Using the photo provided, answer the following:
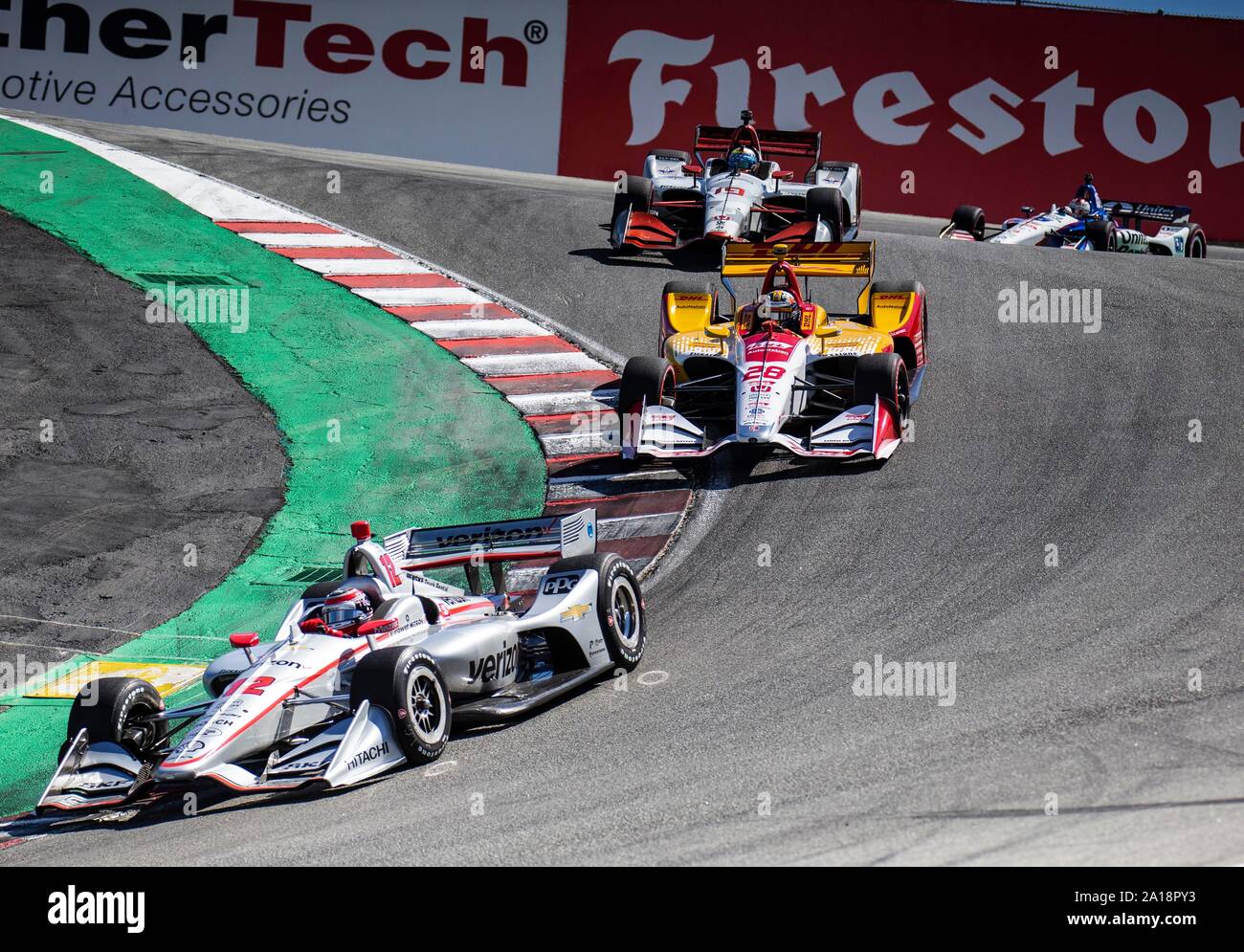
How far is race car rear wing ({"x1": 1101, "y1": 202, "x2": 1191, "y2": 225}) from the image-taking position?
21766mm

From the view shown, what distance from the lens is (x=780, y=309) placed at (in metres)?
13.3

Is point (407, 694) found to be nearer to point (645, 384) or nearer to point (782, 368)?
point (645, 384)

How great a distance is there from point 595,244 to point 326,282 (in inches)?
146

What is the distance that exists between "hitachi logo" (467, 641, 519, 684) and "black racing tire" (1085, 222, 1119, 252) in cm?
1493

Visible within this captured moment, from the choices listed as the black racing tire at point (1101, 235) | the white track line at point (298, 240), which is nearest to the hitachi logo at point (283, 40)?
the white track line at point (298, 240)

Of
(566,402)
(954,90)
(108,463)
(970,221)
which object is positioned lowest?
(108,463)

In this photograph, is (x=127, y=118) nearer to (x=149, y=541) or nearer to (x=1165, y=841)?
(x=149, y=541)

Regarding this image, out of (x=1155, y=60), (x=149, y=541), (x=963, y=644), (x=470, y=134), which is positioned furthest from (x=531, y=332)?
(x=1155, y=60)

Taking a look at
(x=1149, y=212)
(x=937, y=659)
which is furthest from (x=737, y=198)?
(x=937, y=659)

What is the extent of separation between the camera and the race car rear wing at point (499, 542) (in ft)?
31.0

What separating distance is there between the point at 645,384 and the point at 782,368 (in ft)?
3.99

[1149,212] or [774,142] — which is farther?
[1149,212]

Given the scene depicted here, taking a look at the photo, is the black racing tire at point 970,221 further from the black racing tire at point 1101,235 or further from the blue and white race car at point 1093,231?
the black racing tire at point 1101,235
